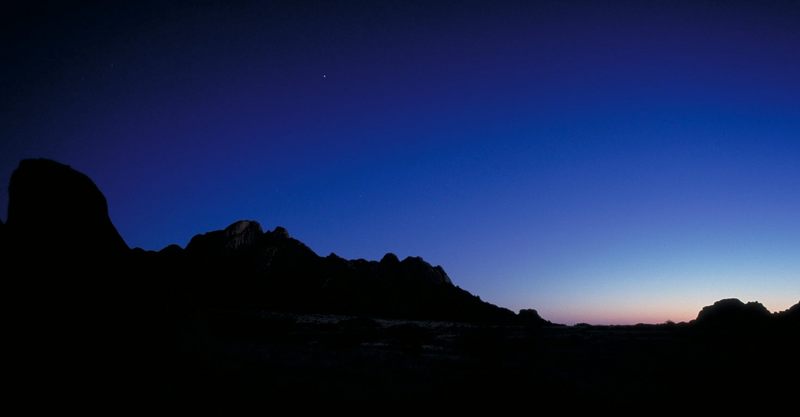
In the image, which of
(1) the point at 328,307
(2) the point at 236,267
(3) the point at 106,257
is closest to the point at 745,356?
(3) the point at 106,257

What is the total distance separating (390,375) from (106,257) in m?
10.3

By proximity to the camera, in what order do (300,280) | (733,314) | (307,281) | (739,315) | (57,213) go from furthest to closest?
(300,280), (307,281), (733,314), (739,315), (57,213)

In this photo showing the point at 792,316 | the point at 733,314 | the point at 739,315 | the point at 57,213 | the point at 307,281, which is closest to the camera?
the point at 57,213

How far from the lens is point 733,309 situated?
2136 centimetres

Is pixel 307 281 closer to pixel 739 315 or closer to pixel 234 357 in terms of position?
pixel 234 357

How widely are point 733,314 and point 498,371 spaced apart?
19073 millimetres

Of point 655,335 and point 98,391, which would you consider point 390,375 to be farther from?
point 655,335

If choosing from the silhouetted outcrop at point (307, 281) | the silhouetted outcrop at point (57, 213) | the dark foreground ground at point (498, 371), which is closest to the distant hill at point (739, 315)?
the dark foreground ground at point (498, 371)

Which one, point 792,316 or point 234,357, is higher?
point 792,316

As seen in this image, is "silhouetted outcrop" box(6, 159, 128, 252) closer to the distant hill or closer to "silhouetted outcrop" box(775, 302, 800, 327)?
the distant hill

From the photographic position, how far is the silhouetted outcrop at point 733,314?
19.5 meters

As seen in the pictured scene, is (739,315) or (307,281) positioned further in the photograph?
(307,281)

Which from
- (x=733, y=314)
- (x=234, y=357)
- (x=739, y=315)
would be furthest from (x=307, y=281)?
(x=739, y=315)

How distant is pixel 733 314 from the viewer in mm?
21016
